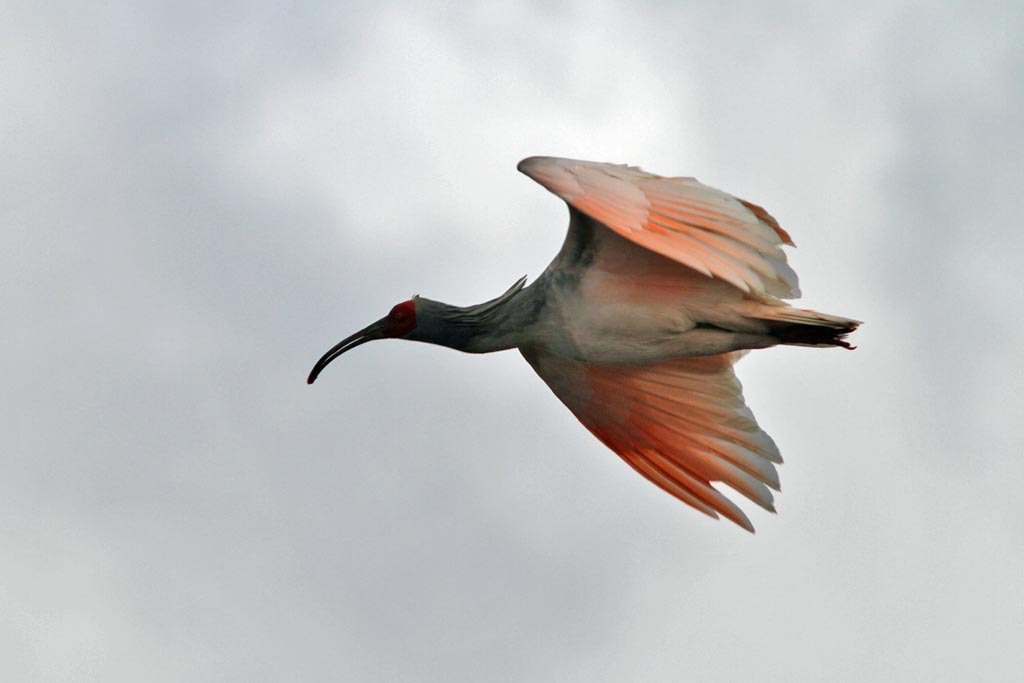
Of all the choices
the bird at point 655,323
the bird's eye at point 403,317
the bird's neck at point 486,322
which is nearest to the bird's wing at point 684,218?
the bird at point 655,323

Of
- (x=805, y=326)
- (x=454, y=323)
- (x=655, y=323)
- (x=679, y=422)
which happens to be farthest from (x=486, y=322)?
(x=805, y=326)

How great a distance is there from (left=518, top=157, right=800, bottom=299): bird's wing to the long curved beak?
2.58 m

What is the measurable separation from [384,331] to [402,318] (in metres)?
0.26

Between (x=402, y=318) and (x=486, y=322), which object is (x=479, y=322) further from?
(x=402, y=318)

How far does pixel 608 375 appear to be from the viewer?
14.0m

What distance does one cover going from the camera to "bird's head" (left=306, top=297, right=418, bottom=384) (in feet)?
44.0

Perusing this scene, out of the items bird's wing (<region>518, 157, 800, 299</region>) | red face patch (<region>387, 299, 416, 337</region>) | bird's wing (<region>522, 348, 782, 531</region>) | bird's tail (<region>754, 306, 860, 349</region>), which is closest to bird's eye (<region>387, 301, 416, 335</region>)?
red face patch (<region>387, 299, 416, 337</region>)

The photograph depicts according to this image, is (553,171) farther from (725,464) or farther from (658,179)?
(725,464)

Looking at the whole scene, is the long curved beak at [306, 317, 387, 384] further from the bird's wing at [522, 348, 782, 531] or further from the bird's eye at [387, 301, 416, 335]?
the bird's wing at [522, 348, 782, 531]

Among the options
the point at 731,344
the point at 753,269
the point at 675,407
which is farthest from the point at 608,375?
the point at 753,269

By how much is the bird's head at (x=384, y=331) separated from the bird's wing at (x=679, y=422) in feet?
3.44

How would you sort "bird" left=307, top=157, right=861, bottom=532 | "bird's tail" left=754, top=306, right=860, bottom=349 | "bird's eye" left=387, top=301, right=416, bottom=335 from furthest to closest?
1. "bird's eye" left=387, top=301, right=416, bottom=335
2. "bird's tail" left=754, top=306, right=860, bottom=349
3. "bird" left=307, top=157, right=861, bottom=532

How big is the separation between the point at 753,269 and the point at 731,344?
40.7 inches

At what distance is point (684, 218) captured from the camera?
11734 mm
